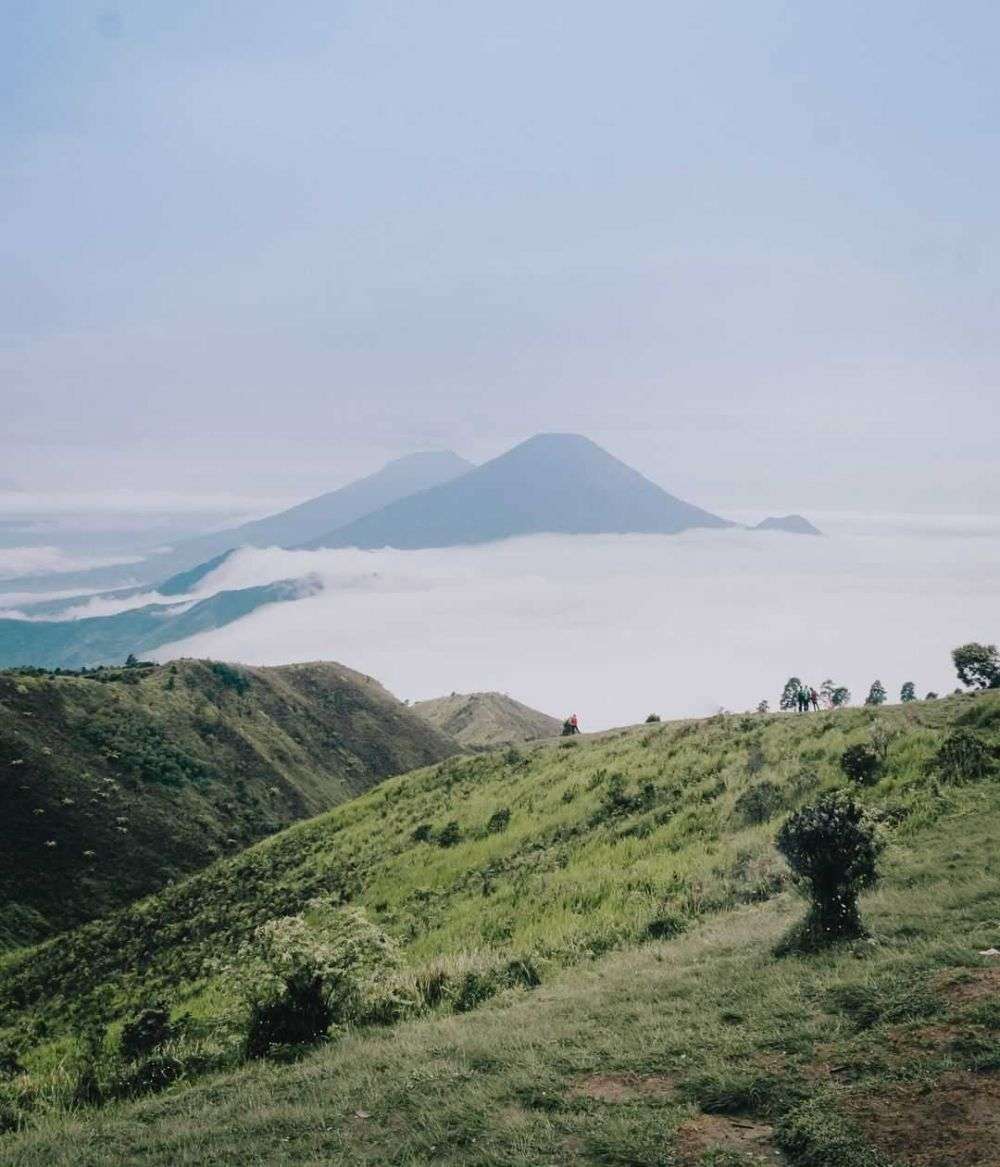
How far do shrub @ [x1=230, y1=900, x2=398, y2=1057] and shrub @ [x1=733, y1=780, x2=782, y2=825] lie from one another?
41.0 ft

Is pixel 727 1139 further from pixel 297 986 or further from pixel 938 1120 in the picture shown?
pixel 297 986

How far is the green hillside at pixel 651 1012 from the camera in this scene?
7250mm

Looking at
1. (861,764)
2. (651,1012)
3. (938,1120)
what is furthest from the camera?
(861,764)

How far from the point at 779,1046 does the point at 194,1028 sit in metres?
10.6

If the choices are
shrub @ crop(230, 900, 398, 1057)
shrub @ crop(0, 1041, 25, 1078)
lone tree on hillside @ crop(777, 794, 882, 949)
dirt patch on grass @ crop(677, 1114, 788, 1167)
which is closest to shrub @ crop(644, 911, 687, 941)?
lone tree on hillside @ crop(777, 794, 882, 949)

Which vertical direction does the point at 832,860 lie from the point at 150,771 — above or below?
above

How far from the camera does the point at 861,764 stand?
72.8 feet

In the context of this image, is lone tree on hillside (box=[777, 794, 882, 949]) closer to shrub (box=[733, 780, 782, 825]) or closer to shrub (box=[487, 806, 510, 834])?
shrub (box=[733, 780, 782, 825])

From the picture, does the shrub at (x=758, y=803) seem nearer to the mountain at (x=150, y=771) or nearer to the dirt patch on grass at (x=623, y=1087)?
the dirt patch on grass at (x=623, y=1087)

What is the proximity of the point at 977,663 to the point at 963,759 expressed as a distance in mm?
31383

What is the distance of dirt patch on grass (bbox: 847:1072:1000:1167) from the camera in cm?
627

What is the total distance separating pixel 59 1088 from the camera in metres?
11.7

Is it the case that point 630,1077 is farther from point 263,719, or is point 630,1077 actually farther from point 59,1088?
point 263,719

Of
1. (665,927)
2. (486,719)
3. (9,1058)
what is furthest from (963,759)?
(486,719)
